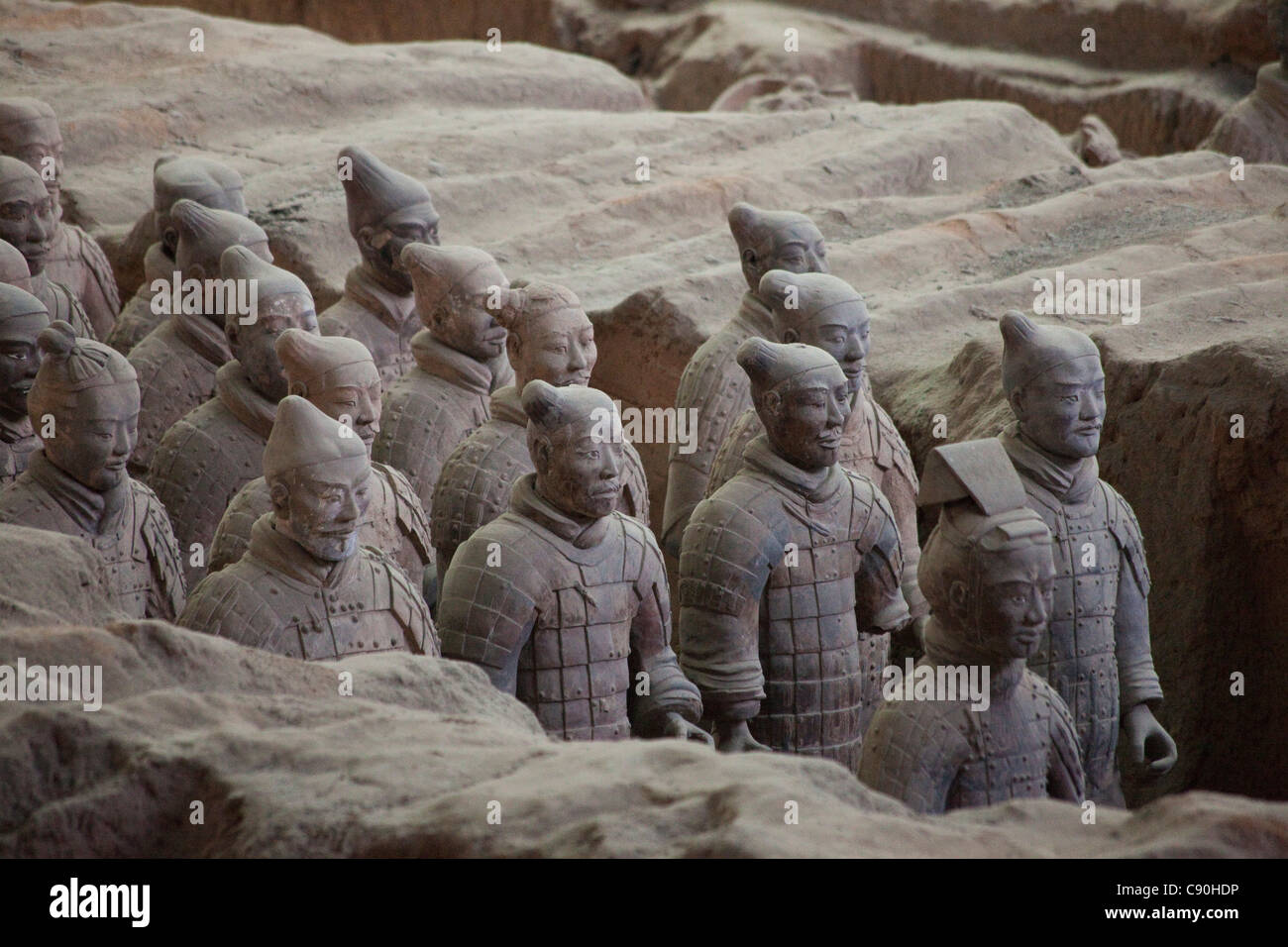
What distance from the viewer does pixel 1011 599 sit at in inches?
162

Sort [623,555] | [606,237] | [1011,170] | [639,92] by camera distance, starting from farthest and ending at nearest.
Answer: [639,92], [1011,170], [606,237], [623,555]

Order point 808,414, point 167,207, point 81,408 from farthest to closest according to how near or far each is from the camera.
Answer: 1. point 167,207
2. point 808,414
3. point 81,408

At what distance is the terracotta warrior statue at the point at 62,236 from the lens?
7570 mm

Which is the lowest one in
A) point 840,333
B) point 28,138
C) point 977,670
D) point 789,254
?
point 977,670

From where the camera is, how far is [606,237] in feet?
27.6

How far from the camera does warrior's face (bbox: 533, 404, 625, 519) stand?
448 centimetres

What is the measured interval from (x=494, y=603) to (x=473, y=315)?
5.55 feet

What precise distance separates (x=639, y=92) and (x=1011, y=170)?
124 inches

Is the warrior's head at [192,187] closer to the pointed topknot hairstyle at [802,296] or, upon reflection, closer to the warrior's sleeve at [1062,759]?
the pointed topknot hairstyle at [802,296]

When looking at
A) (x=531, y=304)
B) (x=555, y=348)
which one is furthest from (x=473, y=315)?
(x=555, y=348)

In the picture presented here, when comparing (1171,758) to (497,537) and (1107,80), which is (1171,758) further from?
(1107,80)

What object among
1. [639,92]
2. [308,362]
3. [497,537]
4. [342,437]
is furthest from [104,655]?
[639,92]

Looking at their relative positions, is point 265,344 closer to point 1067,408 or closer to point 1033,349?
point 1033,349

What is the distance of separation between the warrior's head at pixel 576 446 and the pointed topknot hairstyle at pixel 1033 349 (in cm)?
114
